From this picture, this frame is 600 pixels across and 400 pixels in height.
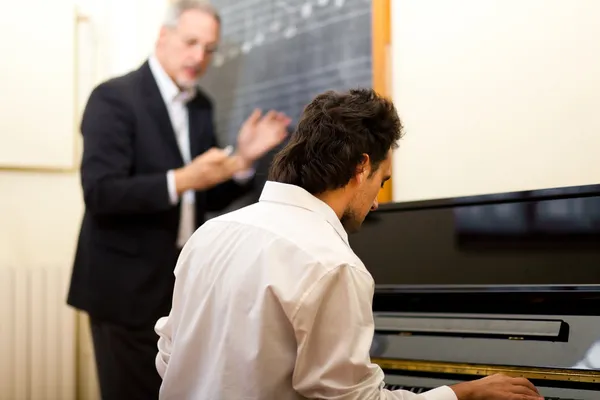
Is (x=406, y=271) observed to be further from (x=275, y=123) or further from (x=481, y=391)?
(x=275, y=123)

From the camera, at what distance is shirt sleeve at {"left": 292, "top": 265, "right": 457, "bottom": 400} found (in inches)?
51.2

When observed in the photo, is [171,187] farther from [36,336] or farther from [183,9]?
[36,336]

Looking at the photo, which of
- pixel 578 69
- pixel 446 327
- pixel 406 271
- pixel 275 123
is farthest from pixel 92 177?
pixel 578 69

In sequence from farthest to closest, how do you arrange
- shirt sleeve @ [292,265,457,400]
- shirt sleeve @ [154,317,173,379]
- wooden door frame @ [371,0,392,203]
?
wooden door frame @ [371,0,392,203] < shirt sleeve @ [154,317,173,379] < shirt sleeve @ [292,265,457,400]

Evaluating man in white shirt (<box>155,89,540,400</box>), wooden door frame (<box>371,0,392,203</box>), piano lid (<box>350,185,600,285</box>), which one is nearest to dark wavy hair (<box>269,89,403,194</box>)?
man in white shirt (<box>155,89,540,400</box>)

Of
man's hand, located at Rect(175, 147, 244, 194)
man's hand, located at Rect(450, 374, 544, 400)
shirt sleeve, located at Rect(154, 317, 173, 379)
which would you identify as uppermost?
man's hand, located at Rect(175, 147, 244, 194)

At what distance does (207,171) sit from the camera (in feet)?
10.5

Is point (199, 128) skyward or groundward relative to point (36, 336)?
skyward

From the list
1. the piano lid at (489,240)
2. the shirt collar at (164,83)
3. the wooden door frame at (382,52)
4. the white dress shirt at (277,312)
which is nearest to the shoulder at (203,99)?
the shirt collar at (164,83)

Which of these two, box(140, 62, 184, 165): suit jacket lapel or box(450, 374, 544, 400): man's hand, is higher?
box(140, 62, 184, 165): suit jacket lapel

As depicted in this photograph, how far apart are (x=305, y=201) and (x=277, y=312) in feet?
0.81

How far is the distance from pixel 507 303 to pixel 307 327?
934mm

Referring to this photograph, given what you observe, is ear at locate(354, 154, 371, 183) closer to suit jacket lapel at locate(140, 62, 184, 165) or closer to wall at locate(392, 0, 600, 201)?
wall at locate(392, 0, 600, 201)

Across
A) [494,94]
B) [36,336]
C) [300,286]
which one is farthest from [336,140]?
[36,336]
